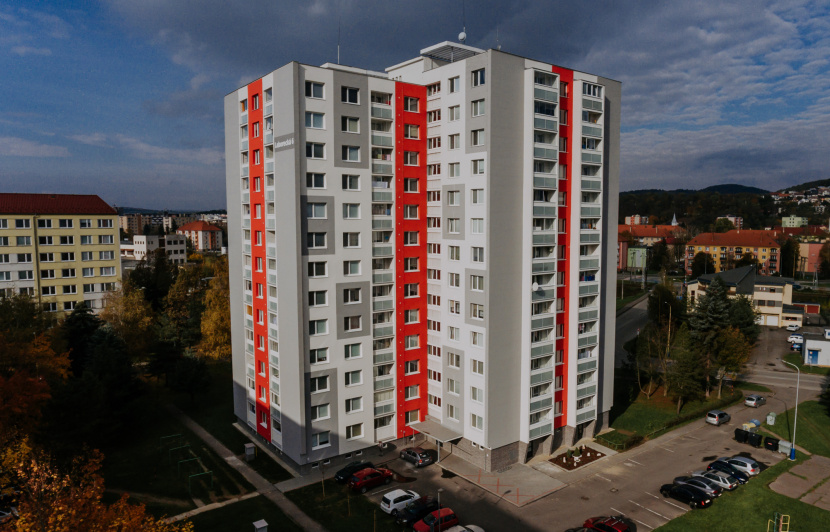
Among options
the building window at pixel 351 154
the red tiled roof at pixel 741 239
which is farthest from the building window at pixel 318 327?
the red tiled roof at pixel 741 239

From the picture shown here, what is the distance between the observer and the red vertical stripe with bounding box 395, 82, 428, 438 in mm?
38719

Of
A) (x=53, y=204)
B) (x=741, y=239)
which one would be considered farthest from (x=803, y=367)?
(x=53, y=204)

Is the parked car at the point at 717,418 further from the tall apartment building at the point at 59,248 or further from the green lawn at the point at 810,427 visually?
the tall apartment building at the point at 59,248

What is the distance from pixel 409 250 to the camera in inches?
1561

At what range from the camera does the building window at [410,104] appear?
38.8 m

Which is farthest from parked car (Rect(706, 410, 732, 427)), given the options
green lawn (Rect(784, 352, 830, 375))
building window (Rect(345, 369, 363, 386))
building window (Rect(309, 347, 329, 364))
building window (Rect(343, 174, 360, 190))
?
building window (Rect(343, 174, 360, 190))

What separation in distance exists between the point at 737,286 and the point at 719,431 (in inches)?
1895

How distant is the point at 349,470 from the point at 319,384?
6165 millimetres

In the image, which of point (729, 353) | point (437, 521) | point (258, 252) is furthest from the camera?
point (729, 353)

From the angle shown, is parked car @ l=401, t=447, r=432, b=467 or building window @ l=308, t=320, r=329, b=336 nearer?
building window @ l=308, t=320, r=329, b=336

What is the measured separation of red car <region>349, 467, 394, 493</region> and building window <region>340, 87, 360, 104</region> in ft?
83.6

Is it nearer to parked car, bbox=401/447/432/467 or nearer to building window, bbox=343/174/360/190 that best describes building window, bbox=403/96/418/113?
building window, bbox=343/174/360/190

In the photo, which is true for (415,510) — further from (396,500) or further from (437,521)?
(437,521)

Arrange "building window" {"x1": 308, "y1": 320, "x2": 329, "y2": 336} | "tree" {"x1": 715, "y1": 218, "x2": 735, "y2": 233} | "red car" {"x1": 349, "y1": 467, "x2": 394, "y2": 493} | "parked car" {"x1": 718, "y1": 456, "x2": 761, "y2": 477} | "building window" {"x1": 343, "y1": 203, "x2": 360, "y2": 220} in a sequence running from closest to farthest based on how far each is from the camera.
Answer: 1. "red car" {"x1": 349, "y1": 467, "x2": 394, "y2": 493}
2. "building window" {"x1": 308, "y1": 320, "x2": 329, "y2": 336}
3. "parked car" {"x1": 718, "y1": 456, "x2": 761, "y2": 477}
4. "building window" {"x1": 343, "y1": 203, "x2": 360, "y2": 220}
5. "tree" {"x1": 715, "y1": 218, "x2": 735, "y2": 233}
